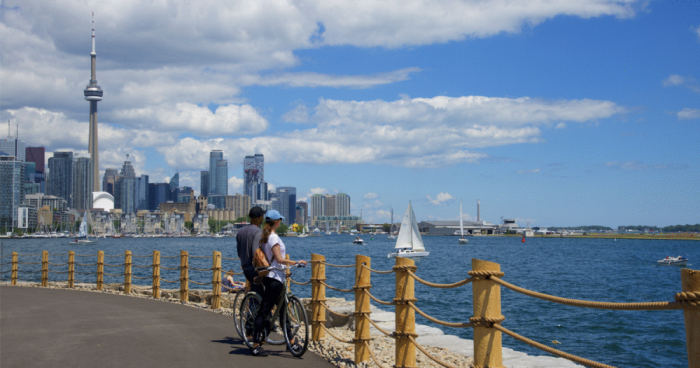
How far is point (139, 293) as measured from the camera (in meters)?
18.1

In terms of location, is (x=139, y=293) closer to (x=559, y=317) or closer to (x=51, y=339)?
(x=51, y=339)

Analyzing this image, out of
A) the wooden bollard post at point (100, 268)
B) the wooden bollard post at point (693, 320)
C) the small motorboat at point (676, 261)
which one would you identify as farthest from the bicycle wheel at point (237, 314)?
the small motorboat at point (676, 261)

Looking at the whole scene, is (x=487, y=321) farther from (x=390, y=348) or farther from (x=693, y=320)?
(x=390, y=348)

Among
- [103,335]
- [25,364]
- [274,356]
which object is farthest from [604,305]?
[103,335]

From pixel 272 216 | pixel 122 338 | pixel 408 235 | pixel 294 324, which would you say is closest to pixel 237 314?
pixel 294 324

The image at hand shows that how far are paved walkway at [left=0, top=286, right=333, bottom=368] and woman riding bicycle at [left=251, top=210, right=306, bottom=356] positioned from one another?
0.29 m

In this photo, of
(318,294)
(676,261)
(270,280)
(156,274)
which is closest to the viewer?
(270,280)

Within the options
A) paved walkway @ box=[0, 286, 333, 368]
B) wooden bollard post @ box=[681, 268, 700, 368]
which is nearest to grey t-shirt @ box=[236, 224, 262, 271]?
paved walkway @ box=[0, 286, 333, 368]

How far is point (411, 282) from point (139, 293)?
45.8 feet

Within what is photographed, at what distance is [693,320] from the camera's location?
2.96 meters

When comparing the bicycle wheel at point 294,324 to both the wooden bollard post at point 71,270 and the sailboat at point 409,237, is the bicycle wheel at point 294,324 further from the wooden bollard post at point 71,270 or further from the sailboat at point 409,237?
the sailboat at point 409,237

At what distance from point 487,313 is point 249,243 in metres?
4.79

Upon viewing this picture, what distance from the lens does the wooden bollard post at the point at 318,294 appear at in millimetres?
8711

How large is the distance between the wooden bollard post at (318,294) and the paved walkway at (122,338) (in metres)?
0.71
